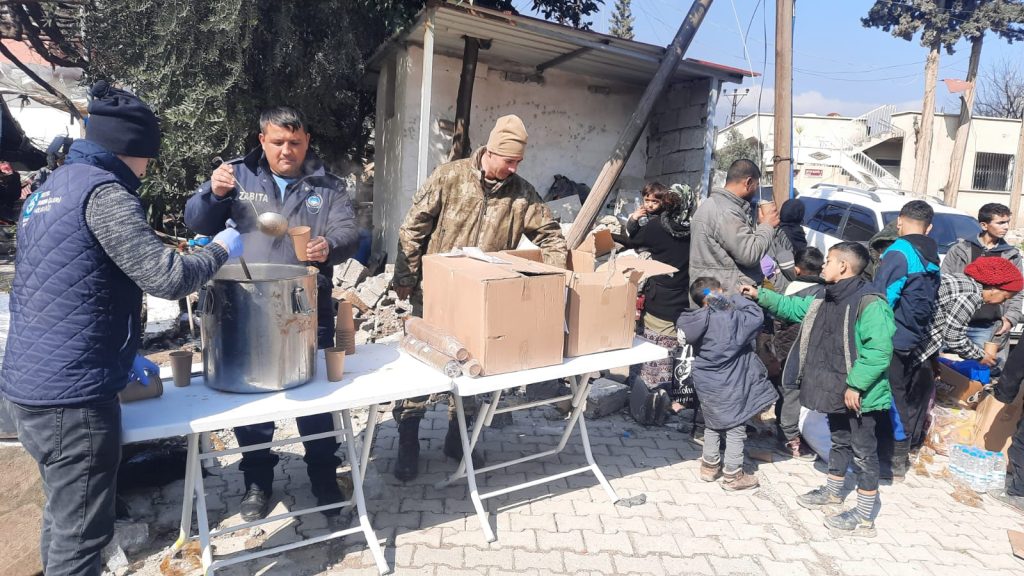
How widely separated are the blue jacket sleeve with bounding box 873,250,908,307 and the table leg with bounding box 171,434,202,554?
12.2 ft

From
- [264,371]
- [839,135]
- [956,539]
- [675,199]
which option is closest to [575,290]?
[264,371]

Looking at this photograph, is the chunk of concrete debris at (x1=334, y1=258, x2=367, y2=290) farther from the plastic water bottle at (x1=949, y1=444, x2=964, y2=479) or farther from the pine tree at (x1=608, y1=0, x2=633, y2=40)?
the pine tree at (x1=608, y1=0, x2=633, y2=40)

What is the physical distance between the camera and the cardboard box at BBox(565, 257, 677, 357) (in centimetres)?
291

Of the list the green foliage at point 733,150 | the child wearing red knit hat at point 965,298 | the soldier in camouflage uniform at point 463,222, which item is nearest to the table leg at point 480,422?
the soldier in camouflage uniform at point 463,222

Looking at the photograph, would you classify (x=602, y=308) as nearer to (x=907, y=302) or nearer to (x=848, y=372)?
(x=848, y=372)

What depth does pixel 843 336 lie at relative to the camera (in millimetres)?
3240

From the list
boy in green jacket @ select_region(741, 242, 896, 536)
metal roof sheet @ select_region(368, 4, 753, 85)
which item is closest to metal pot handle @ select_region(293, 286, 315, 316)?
boy in green jacket @ select_region(741, 242, 896, 536)

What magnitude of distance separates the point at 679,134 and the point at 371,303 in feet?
16.2

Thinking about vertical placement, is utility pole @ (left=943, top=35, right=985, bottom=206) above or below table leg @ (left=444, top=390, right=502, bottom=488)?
above

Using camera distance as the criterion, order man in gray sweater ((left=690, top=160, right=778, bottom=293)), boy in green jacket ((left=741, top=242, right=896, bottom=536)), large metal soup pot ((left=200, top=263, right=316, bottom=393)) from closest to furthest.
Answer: large metal soup pot ((left=200, top=263, right=316, bottom=393)), boy in green jacket ((left=741, top=242, right=896, bottom=536)), man in gray sweater ((left=690, top=160, right=778, bottom=293))

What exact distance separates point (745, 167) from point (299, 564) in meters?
3.42

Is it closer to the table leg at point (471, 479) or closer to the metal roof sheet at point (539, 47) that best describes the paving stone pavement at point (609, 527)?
the table leg at point (471, 479)

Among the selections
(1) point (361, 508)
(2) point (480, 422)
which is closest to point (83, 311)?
(1) point (361, 508)

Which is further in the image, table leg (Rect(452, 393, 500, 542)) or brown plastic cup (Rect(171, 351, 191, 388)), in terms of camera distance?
table leg (Rect(452, 393, 500, 542))
